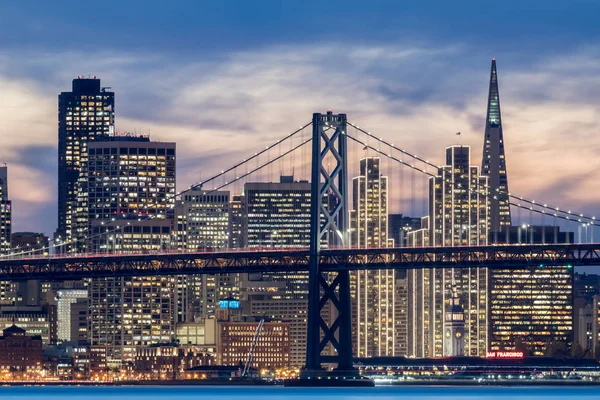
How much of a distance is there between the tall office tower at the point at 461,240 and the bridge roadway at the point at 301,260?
310 feet

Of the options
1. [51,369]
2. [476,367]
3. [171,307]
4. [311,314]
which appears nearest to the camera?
[311,314]

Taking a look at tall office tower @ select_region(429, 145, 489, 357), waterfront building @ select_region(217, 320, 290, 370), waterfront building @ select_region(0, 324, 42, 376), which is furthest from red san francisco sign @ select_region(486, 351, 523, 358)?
waterfront building @ select_region(0, 324, 42, 376)

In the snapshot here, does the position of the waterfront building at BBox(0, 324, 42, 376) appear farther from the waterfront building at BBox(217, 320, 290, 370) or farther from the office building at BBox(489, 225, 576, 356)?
the office building at BBox(489, 225, 576, 356)

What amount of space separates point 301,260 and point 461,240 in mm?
A: 99043

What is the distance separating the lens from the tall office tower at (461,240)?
635 feet

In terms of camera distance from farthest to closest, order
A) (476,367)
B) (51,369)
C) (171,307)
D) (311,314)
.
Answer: (171,307)
(51,369)
(476,367)
(311,314)

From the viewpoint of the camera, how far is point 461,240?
19262 cm

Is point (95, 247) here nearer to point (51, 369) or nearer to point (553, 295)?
point (51, 369)

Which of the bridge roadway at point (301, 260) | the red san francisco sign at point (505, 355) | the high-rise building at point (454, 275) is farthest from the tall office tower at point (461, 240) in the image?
the bridge roadway at point (301, 260)

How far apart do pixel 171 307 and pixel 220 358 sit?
14329 mm

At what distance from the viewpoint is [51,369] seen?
17700 cm

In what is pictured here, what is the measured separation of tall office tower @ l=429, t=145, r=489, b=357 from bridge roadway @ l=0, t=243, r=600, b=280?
94.4m

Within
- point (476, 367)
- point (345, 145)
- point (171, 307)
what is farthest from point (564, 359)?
point (345, 145)

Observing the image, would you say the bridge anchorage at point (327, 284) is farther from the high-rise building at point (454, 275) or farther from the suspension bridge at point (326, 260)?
the high-rise building at point (454, 275)
